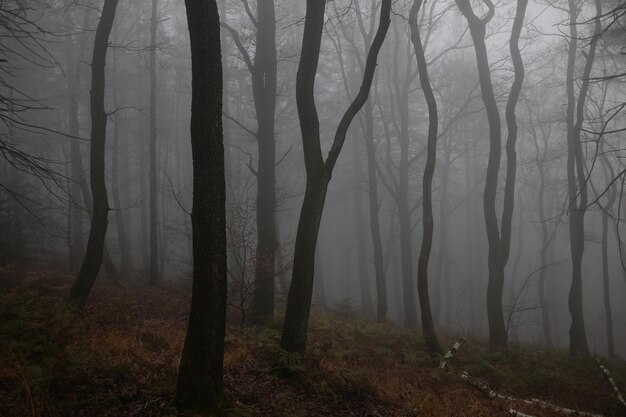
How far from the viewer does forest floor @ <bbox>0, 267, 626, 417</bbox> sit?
181 inches

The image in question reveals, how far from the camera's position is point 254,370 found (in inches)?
238

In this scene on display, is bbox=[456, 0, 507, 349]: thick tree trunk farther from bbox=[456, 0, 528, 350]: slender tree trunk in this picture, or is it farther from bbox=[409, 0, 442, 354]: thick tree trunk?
bbox=[409, 0, 442, 354]: thick tree trunk

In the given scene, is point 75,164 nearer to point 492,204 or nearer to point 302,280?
point 302,280

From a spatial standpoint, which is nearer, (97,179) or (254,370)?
(254,370)

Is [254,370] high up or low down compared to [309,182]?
down

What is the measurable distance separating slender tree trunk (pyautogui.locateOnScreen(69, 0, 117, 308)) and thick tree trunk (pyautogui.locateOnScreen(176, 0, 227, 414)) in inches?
216

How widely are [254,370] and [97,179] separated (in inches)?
224

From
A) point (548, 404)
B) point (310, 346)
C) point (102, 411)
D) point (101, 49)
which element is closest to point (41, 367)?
point (102, 411)

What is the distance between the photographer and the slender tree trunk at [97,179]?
8.60m

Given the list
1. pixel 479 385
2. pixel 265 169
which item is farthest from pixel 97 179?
pixel 479 385

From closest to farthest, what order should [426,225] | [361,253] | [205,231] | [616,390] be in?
[205,231] < [616,390] < [426,225] < [361,253]

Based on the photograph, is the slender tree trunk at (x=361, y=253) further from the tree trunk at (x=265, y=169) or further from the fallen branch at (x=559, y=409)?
the fallen branch at (x=559, y=409)

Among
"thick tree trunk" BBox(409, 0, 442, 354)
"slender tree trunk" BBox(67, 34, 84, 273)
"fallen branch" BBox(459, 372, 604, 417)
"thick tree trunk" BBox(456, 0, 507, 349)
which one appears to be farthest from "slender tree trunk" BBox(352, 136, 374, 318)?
"slender tree trunk" BBox(67, 34, 84, 273)

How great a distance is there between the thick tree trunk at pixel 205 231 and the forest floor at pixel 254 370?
373 mm
